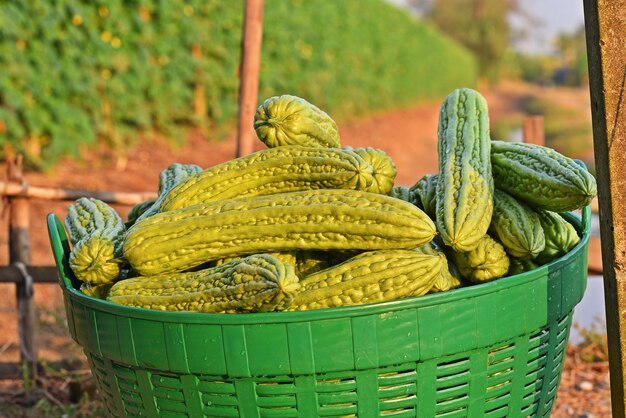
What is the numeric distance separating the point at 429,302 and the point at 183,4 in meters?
9.82

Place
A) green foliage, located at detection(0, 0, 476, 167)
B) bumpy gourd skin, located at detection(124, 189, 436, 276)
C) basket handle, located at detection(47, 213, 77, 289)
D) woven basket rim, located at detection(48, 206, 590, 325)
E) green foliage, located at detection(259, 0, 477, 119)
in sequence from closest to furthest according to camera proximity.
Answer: woven basket rim, located at detection(48, 206, 590, 325) → bumpy gourd skin, located at detection(124, 189, 436, 276) → basket handle, located at detection(47, 213, 77, 289) → green foliage, located at detection(0, 0, 476, 167) → green foliage, located at detection(259, 0, 477, 119)

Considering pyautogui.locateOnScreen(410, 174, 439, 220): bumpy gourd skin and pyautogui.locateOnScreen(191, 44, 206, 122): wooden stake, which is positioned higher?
pyautogui.locateOnScreen(410, 174, 439, 220): bumpy gourd skin

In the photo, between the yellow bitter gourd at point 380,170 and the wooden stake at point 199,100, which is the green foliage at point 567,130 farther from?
the yellow bitter gourd at point 380,170

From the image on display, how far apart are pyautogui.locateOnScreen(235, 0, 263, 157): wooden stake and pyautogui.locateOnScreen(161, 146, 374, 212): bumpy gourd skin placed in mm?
1874

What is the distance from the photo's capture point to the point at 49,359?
474 cm

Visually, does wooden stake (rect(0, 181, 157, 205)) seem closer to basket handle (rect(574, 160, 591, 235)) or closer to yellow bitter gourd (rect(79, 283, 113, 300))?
yellow bitter gourd (rect(79, 283, 113, 300))

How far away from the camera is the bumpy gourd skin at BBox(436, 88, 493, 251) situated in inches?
83.3

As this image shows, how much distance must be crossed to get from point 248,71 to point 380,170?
2134mm

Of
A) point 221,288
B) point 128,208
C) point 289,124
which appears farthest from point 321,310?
point 128,208

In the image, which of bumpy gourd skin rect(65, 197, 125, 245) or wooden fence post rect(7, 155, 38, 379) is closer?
bumpy gourd skin rect(65, 197, 125, 245)

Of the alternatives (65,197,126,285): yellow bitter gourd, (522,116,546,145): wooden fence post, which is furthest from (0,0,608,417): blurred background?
(65,197,126,285): yellow bitter gourd

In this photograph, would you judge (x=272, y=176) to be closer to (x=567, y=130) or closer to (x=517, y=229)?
(x=517, y=229)

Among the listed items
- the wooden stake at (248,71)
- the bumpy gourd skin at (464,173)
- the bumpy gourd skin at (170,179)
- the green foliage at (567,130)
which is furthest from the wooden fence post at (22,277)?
the green foliage at (567,130)

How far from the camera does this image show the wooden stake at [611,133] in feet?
6.15
